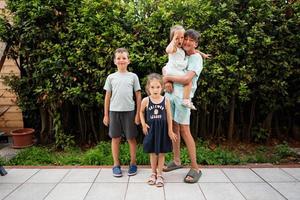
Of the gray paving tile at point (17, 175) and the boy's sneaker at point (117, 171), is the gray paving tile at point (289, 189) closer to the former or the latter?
the boy's sneaker at point (117, 171)

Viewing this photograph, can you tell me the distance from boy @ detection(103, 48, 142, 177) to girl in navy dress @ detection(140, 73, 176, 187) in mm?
287

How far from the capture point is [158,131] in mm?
3588

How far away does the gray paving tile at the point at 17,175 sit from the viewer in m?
3.82

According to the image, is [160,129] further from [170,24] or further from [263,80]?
[263,80]

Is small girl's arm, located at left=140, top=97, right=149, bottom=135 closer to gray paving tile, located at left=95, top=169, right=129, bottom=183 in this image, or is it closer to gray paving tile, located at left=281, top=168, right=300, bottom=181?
gray paving tile, located at left=95, top=169, right=129, bottom=183

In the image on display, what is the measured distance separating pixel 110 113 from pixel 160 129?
2.43 feet

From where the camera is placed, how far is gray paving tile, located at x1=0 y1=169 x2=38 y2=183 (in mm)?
3822

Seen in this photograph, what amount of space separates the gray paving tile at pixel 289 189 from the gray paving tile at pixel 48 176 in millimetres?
2646

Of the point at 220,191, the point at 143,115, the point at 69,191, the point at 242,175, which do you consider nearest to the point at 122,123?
the point at 143,115

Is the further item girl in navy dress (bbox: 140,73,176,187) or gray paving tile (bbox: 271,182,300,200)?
girl in navy dress (bbox: 140,73,176,187)

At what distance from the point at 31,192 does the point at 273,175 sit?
9.73 ft

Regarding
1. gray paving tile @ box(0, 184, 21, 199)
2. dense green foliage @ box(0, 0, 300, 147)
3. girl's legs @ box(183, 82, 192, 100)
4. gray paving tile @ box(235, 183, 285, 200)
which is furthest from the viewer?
dense green foliage @ box(0, 0, 300, 147)

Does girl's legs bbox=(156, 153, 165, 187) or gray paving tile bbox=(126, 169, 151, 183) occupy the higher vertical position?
girl's legs bbox=(156, 153, 165, 187)

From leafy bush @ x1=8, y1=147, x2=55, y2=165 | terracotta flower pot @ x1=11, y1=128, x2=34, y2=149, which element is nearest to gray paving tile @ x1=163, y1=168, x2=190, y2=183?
leafy bush @ x1=8, y1=147, x2=55, y2=165
